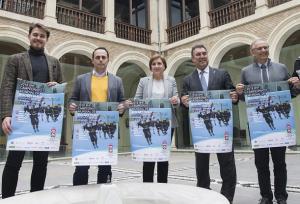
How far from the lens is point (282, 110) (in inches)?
116

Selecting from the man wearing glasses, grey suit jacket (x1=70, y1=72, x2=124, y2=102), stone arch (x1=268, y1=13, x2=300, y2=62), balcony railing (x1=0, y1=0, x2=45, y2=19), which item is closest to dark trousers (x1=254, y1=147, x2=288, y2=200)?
the man wearing glasses

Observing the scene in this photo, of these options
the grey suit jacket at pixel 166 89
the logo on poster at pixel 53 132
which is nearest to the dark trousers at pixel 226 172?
the grey suit jacket at pixel 166 89

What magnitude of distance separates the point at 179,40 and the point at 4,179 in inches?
461

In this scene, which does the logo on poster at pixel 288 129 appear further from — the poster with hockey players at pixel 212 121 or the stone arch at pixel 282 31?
the stone arch at pixel 282 31

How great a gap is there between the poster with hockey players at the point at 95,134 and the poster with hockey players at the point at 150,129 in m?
0.21

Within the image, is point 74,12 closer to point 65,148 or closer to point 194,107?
point 65,148

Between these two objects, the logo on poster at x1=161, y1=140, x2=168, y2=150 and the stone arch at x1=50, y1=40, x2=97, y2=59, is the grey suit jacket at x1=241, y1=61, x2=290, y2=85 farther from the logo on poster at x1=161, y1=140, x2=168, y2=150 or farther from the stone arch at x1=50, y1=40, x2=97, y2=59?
the stone arch at x1=50, y1=40, x2=97, y2=59

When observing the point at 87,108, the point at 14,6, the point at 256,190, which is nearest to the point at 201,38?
the point at 14,6

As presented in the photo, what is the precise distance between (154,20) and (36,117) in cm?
1239

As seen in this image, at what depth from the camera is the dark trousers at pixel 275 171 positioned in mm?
3045

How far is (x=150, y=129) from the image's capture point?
3131mm

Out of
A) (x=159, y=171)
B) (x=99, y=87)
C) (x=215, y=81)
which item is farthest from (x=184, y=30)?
(x=159, y=171)

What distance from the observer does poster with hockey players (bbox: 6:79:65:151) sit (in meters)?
2.82

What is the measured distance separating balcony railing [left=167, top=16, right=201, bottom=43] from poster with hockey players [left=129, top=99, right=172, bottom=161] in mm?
10901
